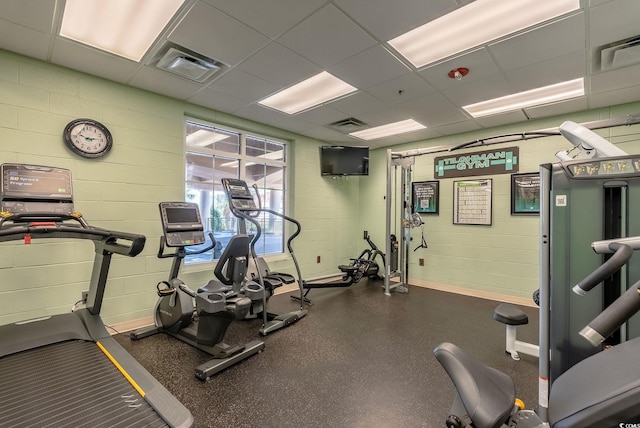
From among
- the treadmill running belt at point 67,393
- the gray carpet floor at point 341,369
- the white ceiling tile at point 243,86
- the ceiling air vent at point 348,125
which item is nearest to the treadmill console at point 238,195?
the white ceiling tile at point 243,86

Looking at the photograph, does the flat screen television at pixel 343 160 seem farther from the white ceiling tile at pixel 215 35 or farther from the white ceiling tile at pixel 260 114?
the white ceiling tile at pixel 215 35

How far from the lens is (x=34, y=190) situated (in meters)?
2.03

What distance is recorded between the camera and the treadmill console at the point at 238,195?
320cm

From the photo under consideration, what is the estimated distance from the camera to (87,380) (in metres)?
1.77

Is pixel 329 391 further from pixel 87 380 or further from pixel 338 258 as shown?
pixel 338 258

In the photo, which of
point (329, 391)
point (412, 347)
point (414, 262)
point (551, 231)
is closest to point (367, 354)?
point (412, 347)

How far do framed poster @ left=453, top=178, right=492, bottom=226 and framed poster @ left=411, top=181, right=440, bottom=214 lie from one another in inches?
13.1

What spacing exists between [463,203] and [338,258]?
260 cm

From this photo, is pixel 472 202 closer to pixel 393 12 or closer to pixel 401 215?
pixel 401 215

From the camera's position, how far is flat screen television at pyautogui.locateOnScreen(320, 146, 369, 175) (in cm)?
553

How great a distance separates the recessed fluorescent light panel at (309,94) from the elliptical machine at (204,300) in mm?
1765

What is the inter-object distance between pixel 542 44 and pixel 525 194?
2.55 meters

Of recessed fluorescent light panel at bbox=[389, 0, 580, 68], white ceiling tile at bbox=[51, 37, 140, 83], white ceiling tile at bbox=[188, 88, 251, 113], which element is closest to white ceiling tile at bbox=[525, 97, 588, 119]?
recessed fluorescent light panel at bbox=[389, 0, 580, 68]

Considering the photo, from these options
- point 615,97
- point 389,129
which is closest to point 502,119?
point 615,97
